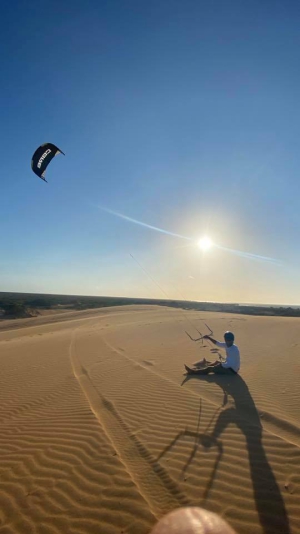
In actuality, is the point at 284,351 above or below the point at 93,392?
above

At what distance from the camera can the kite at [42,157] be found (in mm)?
8562

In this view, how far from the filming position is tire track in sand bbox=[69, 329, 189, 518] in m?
3.74

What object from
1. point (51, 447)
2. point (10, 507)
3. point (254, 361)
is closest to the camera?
point (10, 507)

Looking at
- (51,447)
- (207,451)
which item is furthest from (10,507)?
(207,451)

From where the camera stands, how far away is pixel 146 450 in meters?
4.97

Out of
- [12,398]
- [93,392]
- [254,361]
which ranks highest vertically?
[254,361]

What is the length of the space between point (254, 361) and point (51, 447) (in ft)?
28.5

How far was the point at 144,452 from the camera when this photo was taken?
490cm

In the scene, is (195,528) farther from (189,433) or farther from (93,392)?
(93,392)

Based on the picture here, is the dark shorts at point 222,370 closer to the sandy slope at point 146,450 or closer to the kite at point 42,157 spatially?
the sandy slope at point 146,450

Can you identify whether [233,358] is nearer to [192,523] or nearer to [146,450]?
[146,450]

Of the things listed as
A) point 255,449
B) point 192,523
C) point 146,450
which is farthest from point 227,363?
point 192,523

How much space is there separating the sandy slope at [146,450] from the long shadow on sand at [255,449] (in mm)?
15

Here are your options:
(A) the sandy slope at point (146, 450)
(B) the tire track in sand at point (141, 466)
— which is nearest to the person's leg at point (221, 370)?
(A) the sandy slope at point (146, 450)
